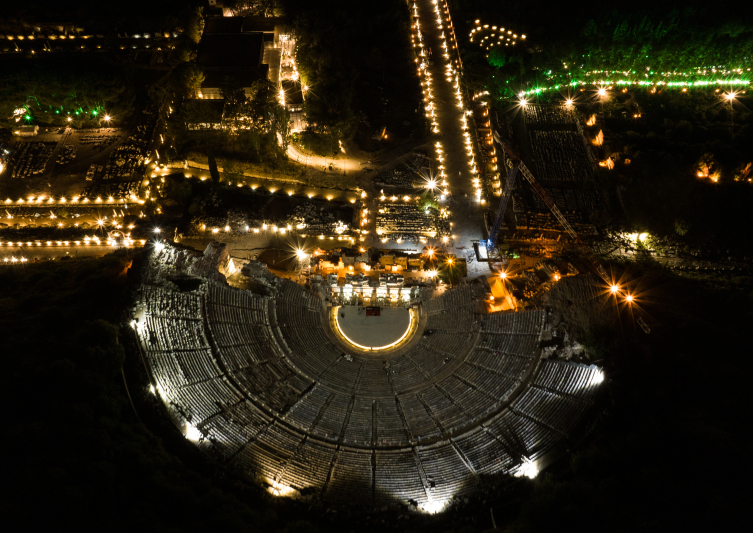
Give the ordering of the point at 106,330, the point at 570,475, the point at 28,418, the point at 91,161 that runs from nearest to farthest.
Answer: the point at 28,418
the point at 570,475
the point at 106,330
the point at 91,161

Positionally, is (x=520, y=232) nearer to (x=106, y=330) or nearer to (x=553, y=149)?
(x=553, y=149)

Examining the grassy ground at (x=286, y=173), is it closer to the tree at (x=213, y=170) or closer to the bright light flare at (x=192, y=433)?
the tree at (x=213, y=170)

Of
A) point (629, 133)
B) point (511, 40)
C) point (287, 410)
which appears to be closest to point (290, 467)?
point (287, 410)

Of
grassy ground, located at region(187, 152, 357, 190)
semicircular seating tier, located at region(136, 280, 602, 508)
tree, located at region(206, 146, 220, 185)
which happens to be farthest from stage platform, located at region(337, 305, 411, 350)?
tree, located at region(206, 146, 220, 185)

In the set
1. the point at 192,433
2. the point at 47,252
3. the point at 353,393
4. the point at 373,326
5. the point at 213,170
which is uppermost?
the point at 213,170

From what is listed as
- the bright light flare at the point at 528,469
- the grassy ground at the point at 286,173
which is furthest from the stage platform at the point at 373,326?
the grassy ground at the point at 286,173

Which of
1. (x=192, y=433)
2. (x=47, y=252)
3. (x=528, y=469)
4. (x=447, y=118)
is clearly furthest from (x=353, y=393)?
(x=447, y=118)

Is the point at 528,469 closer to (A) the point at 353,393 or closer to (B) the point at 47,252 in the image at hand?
(A) the point at 353,393

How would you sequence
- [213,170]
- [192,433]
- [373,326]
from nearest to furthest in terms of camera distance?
[192,433] < [373,326] < [213,170]
